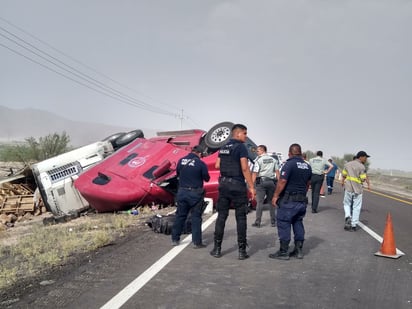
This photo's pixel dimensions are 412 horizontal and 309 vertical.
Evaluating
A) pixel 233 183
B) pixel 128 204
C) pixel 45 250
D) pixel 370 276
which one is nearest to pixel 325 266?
pixel 370 276

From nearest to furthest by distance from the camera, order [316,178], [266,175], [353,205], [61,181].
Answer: [353,205]
[266,175]
[61,181]
[316,178]

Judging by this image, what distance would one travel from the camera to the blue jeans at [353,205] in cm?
844

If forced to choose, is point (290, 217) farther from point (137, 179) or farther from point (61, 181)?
point (61, 181)

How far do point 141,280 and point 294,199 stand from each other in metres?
2.68

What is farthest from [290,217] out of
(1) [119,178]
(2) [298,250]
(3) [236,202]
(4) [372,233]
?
(1) [119,178]

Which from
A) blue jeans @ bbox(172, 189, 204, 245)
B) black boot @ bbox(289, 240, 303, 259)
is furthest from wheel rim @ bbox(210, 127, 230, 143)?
black boot @ bbox(289, 240, 303, 259)

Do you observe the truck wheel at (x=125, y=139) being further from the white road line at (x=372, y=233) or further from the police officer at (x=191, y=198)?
the white road line at (x=372, y=233)

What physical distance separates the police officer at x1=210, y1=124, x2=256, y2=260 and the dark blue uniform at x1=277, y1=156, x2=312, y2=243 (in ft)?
2.00

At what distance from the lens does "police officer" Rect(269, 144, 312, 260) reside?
618cm

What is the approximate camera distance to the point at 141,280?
4848 millimetres

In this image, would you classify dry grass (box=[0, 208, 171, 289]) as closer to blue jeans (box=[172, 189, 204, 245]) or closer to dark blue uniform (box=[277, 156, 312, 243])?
blue jeans (box=[172, 189, 204, 245])

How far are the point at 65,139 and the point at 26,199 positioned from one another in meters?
14.3

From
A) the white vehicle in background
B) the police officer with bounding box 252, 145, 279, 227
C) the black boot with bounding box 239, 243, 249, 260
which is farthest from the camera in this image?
the white vehicle in background

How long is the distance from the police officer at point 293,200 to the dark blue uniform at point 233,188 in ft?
2.08
